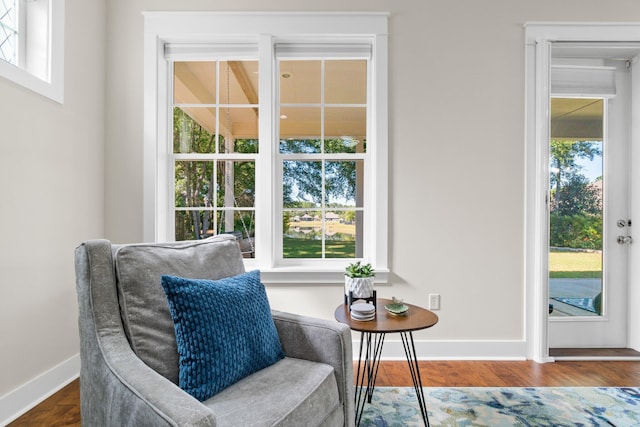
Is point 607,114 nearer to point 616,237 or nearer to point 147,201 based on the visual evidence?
point 616,237

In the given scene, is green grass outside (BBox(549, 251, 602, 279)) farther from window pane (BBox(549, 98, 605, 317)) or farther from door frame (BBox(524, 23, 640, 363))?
door frame (BBox(524, 23, 640, 363))

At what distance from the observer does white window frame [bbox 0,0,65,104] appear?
1951mm

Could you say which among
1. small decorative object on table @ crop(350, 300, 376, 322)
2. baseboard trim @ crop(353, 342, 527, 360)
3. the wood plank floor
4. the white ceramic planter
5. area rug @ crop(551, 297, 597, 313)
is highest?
the white ceramic planter

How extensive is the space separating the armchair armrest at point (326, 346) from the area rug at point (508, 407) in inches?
18.7

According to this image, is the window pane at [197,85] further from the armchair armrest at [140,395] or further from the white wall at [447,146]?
the armchair armrest at [140,395]

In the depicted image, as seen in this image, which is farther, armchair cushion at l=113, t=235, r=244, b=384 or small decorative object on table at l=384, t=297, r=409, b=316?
Result: small decorative object on table at l=384, t=297, r=409, b=316

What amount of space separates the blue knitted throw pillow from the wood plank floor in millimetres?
1178

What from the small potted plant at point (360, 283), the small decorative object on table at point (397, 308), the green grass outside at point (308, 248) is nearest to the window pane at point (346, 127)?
the green grass outside at point (308, 248)

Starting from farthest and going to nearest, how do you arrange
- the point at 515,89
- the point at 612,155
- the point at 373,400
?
1. the point at 612,155
2. the point at 515,89
3. the point at 373,400

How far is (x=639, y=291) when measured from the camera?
2.58 meters

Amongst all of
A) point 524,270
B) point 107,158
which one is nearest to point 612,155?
point 524,270

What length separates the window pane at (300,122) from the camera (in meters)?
2.57

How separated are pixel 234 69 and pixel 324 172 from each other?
1.05 m

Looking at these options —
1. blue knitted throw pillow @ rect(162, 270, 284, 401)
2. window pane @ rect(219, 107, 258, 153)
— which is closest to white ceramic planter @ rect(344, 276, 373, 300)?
blue knitted throw pillow @ rect(162, 270, 284, 401)
